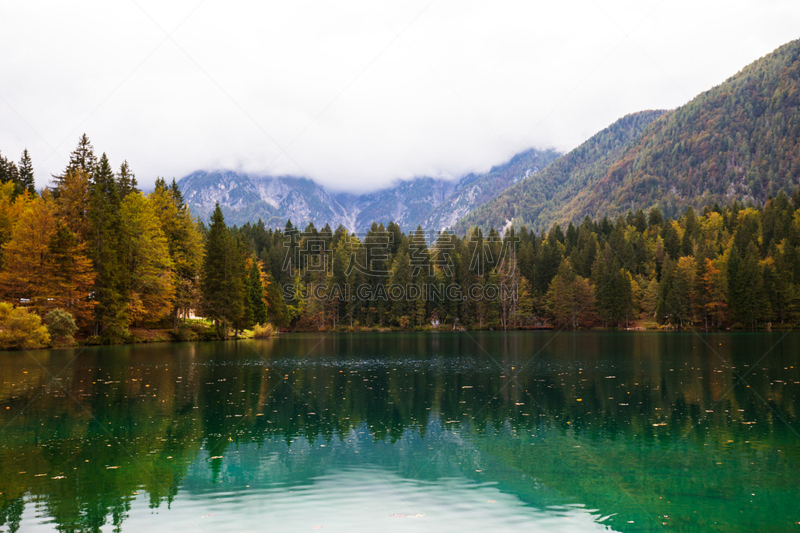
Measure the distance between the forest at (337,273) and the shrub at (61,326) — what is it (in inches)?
6.5

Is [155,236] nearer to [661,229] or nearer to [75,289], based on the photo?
[75,289]

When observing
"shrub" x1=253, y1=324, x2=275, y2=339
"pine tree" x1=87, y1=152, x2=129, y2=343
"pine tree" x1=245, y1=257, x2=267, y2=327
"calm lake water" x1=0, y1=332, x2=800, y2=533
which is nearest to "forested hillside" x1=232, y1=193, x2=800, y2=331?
"shrub" x1=253, y1=324, x2=275, y2=339

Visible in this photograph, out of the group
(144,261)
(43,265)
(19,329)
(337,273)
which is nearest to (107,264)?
(43,265)

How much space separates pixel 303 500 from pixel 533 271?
121 meters

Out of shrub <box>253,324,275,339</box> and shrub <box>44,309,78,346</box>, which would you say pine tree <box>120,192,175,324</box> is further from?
shrub <box>253,324,275,339</box>

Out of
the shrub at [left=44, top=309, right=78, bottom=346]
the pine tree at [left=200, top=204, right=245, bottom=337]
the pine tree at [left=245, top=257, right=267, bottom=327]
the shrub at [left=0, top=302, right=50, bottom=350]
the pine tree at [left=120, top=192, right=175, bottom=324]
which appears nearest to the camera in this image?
the shrub at [left=0, top=302, right=50, bottom=350]

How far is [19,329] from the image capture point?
42281 mm

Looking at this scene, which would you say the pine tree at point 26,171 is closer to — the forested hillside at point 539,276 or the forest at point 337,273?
the forest at point 337,273

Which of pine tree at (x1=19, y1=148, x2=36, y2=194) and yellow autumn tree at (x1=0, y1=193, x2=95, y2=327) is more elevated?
pine tree at (x1=19, y1=148, x2=36, y2=194)

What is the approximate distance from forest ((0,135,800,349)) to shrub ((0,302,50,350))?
0.32 ft

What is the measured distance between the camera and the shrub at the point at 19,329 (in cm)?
4162

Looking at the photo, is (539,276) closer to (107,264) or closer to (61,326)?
(107,264)

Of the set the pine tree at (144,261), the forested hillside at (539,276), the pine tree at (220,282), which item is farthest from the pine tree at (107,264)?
the forested hillside at (539,276)

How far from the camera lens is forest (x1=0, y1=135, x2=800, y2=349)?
4869cm
